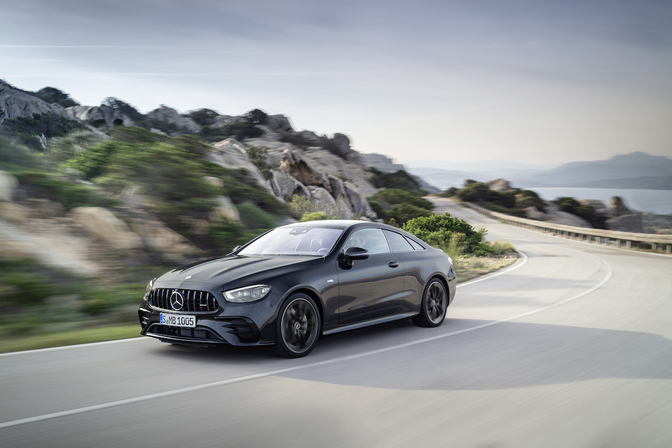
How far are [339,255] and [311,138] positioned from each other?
86824mm

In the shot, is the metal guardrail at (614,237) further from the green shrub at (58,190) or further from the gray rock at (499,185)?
the gray rock at (499,185)

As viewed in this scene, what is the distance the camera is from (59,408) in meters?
4.49

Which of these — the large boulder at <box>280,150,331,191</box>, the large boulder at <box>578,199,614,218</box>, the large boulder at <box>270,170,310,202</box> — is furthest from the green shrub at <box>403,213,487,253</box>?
the large boulder at <box>578,199,614,218</box>

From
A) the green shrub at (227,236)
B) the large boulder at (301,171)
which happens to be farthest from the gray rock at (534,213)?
the green shrub at (227,236)

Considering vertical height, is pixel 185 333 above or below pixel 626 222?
below

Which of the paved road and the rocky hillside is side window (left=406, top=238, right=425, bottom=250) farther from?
the rocky hillside

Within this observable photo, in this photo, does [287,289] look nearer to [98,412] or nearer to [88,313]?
[98,412]

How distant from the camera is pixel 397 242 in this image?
8.12 m

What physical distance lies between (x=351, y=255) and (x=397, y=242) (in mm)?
1380

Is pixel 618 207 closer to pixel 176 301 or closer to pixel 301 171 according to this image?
pixel 301 171

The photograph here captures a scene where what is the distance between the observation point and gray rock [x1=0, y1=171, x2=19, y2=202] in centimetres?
1113

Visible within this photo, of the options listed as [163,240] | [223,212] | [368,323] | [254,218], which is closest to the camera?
[368,323]

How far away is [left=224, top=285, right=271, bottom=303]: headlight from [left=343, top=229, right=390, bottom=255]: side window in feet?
5.11

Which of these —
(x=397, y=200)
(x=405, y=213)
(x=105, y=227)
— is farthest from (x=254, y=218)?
(x=397, y=200)
